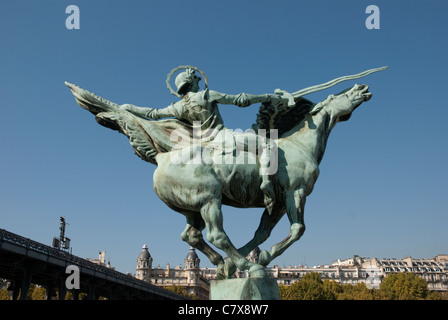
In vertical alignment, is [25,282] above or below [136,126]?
below

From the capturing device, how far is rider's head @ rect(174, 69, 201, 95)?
23.1ft

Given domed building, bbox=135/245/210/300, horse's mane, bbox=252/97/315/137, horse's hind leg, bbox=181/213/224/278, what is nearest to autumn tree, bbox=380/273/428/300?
domed building, bbox=135/245/210/300

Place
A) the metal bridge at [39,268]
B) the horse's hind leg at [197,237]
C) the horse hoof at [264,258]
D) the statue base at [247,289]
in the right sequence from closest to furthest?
the statue base at [247,289]
the horse hoof at [264,258]
the horse's hind leg at [197,237]
the metal bridge at [39,268]

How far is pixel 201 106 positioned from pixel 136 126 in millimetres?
1184

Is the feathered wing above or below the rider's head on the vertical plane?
below

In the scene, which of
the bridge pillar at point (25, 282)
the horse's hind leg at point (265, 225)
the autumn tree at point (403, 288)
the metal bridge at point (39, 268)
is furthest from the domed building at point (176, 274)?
the horse's hind leg at point (265, 225)

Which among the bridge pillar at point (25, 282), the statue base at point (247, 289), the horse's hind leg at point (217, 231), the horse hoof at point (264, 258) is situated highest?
the bridge pillar at point (25, 282)

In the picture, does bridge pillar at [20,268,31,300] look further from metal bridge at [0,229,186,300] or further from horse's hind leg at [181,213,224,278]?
horse's hind leg at [181,213,224,278]

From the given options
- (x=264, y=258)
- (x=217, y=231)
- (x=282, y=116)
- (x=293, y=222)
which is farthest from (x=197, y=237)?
(x=282, y=116)

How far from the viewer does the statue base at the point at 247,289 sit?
5.89 m

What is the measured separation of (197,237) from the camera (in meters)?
6.77

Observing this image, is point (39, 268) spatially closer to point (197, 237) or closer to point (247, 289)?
point (197, 237)

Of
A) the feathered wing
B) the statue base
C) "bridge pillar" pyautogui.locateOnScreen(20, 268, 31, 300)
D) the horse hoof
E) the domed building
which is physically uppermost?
the domed building

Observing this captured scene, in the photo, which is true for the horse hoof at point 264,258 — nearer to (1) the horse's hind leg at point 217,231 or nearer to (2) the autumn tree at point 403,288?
(1) the horse's hind leg at point 217,231
